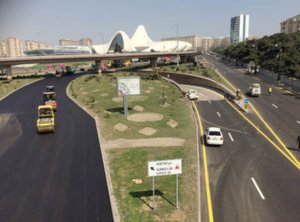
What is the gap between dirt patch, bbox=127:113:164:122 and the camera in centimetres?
3764

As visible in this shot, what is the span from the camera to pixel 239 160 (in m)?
25.0

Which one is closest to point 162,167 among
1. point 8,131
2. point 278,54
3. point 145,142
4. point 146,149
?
point 146,149

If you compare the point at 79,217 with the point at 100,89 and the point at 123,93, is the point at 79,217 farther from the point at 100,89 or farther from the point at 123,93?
the point at 100,89

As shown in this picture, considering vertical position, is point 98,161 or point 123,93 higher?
point 123,93

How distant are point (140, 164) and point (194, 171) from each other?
4370 mm

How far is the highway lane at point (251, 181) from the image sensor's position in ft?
55.0

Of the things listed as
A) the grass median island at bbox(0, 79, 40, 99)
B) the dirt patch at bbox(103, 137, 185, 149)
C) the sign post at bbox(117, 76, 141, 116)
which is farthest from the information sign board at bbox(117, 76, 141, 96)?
the grass median island at bbox(0, 79, 40, 99)

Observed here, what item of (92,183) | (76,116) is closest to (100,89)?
(76,116)

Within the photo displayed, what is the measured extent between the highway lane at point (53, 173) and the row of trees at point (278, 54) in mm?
51219

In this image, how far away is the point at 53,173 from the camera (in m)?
22.4

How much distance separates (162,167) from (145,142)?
13.0 metres

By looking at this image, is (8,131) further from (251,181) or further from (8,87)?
(8,87)

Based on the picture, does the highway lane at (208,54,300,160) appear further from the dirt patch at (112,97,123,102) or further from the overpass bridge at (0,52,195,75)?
the overpass bridge at (0,52,195,75)

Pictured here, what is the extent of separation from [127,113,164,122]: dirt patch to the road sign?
69.6 feet
